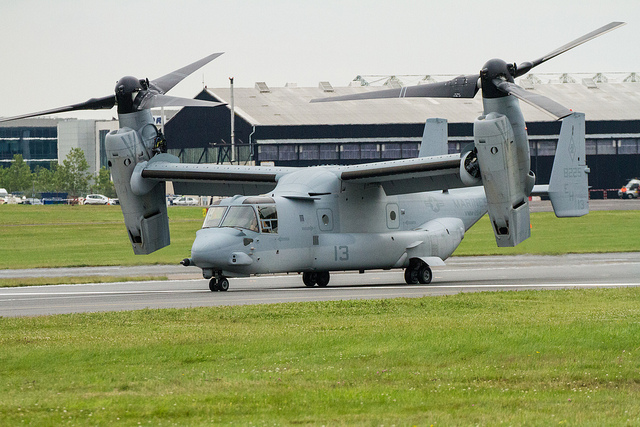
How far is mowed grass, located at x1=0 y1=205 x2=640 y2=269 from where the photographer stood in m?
44.4

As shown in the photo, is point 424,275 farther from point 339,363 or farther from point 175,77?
point 339,363

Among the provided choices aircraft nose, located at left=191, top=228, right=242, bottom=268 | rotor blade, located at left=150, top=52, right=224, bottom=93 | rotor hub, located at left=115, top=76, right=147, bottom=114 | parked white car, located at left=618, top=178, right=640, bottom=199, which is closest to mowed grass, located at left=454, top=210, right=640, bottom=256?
rotor blade, located at left=150, top=52, right=224, bottom=93

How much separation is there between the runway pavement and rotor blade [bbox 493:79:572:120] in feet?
17.3

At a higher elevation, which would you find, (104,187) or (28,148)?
(28,148)

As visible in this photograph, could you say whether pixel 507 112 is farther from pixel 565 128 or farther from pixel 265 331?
pixel 265 331

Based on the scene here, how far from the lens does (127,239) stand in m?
56.6

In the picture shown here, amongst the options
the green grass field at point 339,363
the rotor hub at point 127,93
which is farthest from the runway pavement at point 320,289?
the rotor hub at point 127,93

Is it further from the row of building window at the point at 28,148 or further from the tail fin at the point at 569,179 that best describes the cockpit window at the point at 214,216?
the row of building window at the point at 28,148

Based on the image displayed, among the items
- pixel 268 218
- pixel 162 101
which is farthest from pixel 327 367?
pixel 162 101

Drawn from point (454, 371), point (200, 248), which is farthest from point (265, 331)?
point (200, 248)

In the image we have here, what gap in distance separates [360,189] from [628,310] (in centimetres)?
1240

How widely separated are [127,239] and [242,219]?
105ft

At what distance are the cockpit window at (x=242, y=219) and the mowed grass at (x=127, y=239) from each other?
54.5 feet

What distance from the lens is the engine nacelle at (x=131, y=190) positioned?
92.1 feet
